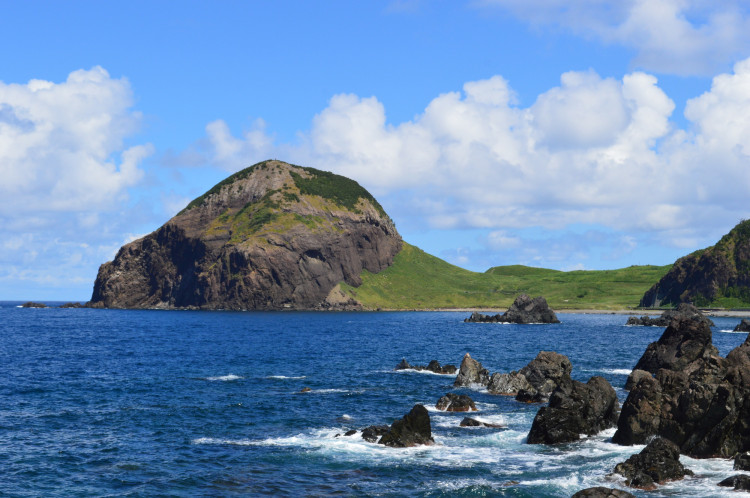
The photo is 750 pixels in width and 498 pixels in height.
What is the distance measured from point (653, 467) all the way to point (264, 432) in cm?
2722

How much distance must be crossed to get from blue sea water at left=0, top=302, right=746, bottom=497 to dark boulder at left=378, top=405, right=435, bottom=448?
957mm

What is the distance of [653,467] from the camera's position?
3650 cm

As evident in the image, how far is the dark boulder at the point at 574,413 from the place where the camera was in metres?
46.5

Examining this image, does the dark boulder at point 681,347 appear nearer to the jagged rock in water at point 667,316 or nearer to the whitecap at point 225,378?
the whitecap at point 225,378

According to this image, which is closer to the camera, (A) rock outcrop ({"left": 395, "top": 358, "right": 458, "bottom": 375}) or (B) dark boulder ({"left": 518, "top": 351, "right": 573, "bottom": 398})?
(B) dark boulder ({"left": 518, "top": 351, "right": 573, "bottom": 398})

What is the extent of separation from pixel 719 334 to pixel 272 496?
141504 millimetres

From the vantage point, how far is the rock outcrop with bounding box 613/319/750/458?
135 feet

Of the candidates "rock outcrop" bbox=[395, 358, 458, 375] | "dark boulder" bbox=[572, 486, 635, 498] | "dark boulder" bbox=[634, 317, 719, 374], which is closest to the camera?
"dark boulder" bbox=[572, 486, 635, 498]

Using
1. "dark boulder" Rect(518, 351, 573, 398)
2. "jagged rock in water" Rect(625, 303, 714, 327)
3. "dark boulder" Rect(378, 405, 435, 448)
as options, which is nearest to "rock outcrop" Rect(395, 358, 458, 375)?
"dark boulder" Rect(518, 351, 573, 398)

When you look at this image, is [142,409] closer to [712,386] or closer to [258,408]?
[258,408]

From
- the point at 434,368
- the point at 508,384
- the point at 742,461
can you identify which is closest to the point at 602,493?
the point at 742,461

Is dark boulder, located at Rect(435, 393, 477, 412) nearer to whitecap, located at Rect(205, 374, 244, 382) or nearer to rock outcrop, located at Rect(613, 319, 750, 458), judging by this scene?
rock outcrop, located at Rect(613, 319, 750, 458)

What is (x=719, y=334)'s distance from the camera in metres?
148

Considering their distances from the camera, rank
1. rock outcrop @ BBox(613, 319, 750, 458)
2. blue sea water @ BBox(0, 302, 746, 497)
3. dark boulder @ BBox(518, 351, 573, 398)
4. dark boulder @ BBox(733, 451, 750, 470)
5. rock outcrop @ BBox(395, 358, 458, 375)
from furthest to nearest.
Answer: rock outcrop @ BBox(395, 358, 458, 375) < dark boulder @ BBox(518, 351, 573, 398) < rock outcrop @ BBox(613, 319, 750, 458) < dark boulder @ BBox(733, 451, 750, 470) < blue sea water @ BBox(0, 302, 746, 497)
